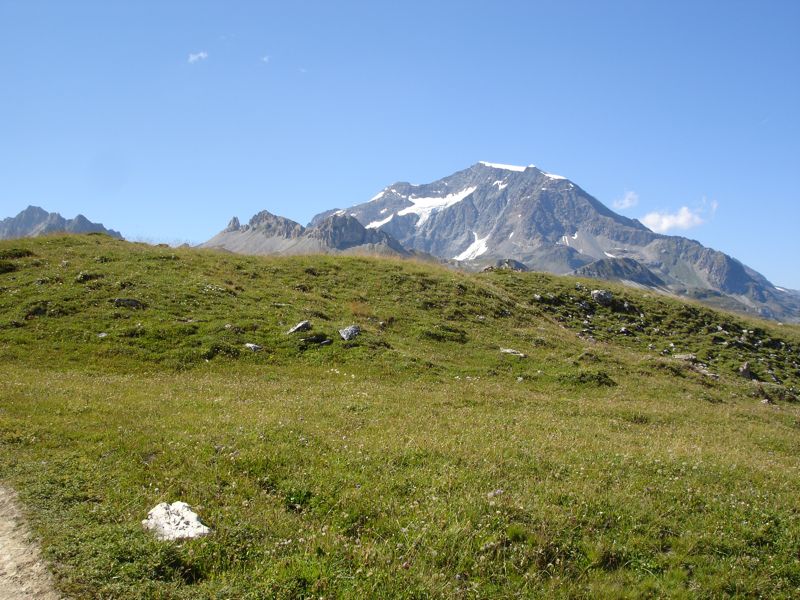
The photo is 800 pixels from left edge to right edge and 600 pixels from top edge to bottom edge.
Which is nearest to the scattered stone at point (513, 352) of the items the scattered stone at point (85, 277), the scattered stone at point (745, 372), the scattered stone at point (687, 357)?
the scattered stone at point (687, 357)

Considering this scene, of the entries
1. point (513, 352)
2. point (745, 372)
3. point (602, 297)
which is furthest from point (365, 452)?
point (602, 297)

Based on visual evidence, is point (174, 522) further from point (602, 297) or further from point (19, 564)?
point (602, 297)

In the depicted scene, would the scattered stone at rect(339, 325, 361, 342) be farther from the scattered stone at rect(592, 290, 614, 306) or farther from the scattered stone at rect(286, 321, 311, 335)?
the scattered stone at rect(592, 290, 614, 306)

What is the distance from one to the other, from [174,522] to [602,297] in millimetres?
50402

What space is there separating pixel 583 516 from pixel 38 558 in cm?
1004

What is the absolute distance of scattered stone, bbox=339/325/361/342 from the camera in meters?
30.0

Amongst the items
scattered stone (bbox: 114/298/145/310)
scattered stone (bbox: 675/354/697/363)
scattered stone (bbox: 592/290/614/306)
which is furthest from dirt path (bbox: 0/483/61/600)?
scattered stone (bbox: 592/290/614/306)

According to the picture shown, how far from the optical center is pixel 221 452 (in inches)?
496

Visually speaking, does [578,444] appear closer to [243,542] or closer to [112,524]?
[243,542]

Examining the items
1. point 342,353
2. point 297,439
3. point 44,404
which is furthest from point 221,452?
point 342,353

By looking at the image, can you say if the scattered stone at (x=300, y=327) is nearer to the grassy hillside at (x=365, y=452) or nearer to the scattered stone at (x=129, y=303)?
the grassy hillside at (x=365, y=452)

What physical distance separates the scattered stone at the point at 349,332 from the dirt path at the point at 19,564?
20936mm

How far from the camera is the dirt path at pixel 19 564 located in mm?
7246

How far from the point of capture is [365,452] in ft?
42.6
